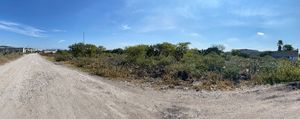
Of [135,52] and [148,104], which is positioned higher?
[135,52]

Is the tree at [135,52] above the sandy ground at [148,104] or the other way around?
above

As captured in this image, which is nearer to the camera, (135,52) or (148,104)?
(148,104)

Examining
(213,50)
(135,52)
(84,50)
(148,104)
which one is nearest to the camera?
(148,104)

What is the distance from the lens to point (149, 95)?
50.2ft

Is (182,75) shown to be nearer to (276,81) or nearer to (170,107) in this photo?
(276,81)

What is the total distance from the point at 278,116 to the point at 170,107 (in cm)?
357

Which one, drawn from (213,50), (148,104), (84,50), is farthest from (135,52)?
(213,50)

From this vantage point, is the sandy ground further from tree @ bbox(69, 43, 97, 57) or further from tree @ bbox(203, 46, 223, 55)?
tree @ bbox(203, 46, 223, 55)

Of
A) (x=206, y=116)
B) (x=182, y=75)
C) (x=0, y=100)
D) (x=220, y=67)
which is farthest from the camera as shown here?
(x=220, y=67)

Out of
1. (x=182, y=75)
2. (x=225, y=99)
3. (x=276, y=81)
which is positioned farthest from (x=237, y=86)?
(x=182, y=75)

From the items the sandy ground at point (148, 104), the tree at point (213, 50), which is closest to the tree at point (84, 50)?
the tree at point (213, 50)

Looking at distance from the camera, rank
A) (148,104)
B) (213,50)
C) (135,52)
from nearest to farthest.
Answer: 1. (148,104)
2. (135,52)
3. (213,50)

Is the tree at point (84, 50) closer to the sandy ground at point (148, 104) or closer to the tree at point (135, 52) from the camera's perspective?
the tree at point (135, 52)

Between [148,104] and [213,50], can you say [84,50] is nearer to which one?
[213,50]
